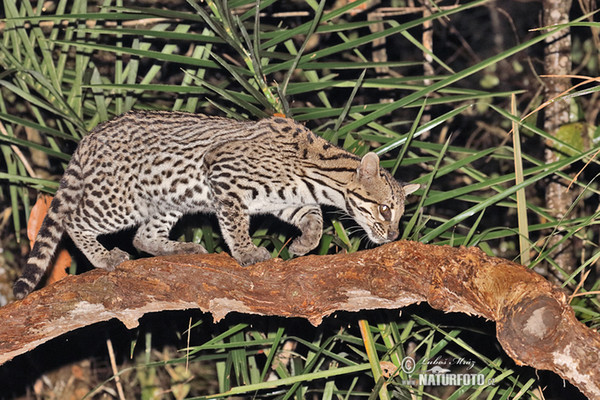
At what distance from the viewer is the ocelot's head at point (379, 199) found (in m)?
4.49

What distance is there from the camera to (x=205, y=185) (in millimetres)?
4855

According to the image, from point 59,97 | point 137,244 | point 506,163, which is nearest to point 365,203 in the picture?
point 137,244

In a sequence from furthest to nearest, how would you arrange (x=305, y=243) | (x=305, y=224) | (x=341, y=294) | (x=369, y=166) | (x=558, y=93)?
(x=558, y=93), (x=305, y=224), (x=305, y=243), (x=369, y=166), (x=341, y=294)

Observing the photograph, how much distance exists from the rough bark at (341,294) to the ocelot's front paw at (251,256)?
13.2 inches

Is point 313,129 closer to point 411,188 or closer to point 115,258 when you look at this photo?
point 411,188

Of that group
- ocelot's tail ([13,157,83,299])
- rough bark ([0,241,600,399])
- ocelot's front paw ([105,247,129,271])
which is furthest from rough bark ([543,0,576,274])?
ocelot's tail ([13,157,83,299])

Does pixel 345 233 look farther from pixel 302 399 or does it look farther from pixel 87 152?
pixel 87 152

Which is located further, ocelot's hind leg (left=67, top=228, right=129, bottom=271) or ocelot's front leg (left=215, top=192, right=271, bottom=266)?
ocelot's hind leg (left=67, top=228, right=129, bottom=271)

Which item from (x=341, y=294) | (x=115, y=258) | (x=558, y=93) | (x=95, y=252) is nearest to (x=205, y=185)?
(x=115, y=258)

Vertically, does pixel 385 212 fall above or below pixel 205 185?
below

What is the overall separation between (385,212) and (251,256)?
0.83 metres

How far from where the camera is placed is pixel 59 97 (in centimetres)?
482

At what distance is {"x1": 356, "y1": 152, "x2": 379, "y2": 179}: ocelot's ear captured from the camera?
171 inches

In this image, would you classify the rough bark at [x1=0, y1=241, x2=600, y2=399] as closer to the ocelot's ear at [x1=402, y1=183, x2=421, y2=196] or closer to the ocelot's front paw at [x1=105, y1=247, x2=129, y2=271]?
the ocelot's front paw at [x1=105, y1=247, x2=129, y2=271]
